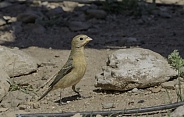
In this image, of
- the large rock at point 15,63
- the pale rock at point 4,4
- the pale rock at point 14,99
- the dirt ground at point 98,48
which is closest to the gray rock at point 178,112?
the dirt ground at point 98,48

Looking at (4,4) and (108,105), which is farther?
(4,4)

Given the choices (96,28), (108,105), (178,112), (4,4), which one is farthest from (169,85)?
(4,4)

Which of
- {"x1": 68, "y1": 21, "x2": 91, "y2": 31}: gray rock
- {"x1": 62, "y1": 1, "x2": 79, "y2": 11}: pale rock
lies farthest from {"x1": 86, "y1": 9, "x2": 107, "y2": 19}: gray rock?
{"x1": 62, "y1": 1, "x2": 79, "y2": 11}: pale rock

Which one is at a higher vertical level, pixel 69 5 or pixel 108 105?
pixel 69 5

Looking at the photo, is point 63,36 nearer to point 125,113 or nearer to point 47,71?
point 47,71

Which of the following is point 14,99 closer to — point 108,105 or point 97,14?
point 108,105

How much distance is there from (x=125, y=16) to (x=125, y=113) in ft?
18.3

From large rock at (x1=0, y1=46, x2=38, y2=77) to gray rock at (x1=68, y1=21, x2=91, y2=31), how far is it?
2.40m

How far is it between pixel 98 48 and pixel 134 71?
2765mm

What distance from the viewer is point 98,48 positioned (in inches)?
406

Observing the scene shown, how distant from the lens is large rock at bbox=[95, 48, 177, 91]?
7598 mm

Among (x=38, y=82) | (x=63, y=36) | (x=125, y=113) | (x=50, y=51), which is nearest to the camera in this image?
(x=125, y=113)

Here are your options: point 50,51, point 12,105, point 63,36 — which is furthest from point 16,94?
point 63,36

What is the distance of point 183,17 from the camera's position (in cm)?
1188
